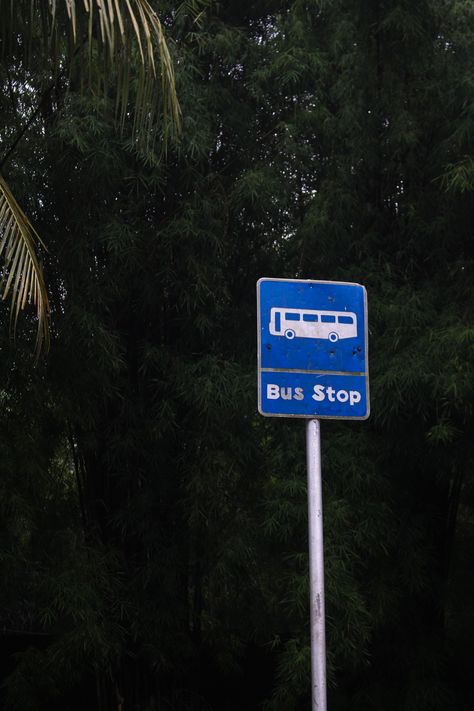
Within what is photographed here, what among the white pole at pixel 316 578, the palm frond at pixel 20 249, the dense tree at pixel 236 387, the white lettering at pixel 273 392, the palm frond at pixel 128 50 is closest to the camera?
the white pole at pixel 316 578

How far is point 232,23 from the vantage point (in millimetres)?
7113

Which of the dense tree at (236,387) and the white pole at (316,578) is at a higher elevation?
the dense tree at (236,387)

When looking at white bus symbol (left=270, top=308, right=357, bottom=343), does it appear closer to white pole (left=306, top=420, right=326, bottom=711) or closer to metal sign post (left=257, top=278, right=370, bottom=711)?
metal sign post (left=257, top=278, right=370, bottom=711)

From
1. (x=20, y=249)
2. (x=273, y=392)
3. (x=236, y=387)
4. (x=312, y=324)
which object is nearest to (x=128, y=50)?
(x=20, y=249)

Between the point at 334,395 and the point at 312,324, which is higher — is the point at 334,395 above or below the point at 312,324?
below

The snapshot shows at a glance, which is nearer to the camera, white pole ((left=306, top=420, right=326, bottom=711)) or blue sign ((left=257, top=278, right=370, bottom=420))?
white pole ((left=306, top=420, right=326, bottom=711))

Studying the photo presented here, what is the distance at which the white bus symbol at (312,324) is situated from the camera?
2.76m

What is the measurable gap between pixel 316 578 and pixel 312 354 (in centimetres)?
61

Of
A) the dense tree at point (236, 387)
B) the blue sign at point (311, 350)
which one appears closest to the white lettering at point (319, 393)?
the blue sign at point (311, 350)

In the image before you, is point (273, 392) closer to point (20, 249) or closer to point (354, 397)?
point (354, 397)

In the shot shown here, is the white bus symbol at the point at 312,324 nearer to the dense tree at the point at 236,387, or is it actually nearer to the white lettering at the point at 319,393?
the white lettering at the point at 319,393

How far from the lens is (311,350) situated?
276 cm

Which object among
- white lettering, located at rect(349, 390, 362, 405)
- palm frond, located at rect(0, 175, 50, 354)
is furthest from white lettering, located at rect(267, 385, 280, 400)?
palm frond, located at rect(0, 175, 50, 354)

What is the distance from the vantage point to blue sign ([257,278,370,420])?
270cm
